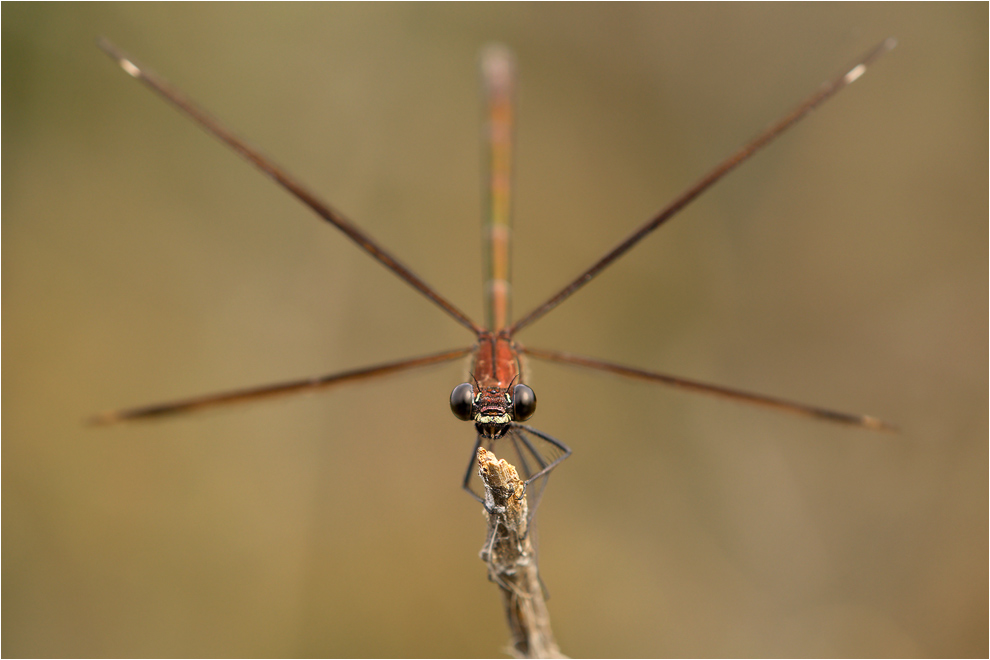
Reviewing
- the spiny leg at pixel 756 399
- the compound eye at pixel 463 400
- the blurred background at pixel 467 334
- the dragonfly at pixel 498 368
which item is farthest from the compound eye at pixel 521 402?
the blurred background at pixel 467 334

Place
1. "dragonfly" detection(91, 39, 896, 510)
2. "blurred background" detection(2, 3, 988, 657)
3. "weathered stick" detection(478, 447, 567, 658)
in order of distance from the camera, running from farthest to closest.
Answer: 1. "blurred background" detection(2, 3, 988, 657)
2. "dragonfly" detection(91, 39, 896, 510)
3. "weathered stick" detection(478, 447, 567, 658)

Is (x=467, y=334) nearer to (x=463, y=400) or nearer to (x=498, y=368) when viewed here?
(x=498, y=368)

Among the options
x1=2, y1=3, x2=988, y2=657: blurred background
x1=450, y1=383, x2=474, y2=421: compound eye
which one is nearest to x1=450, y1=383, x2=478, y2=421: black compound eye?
x1=450, y1=383, x2=474, y2=421: compound eye

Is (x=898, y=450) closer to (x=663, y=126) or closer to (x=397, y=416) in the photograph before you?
(x=663, y=126)

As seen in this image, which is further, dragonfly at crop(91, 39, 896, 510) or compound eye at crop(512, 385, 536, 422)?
compound eye at crop(512, 385, 536, 422)

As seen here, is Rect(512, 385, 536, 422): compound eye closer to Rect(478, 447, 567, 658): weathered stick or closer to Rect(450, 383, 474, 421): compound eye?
Rect(450, 383, 474, 421): compound eye

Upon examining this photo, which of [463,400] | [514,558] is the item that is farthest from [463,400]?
[514,558]

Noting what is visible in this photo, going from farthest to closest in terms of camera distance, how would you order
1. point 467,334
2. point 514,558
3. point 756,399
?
1. point 467,334
2. point 756,399
3. point 514,558
